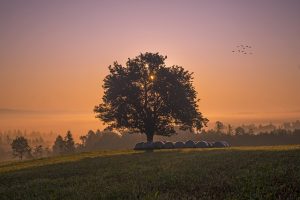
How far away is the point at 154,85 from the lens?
7419cm

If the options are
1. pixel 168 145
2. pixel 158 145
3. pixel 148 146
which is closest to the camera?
pixel 158 145

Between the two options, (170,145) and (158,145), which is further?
(170,145)

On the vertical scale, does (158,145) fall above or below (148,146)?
above

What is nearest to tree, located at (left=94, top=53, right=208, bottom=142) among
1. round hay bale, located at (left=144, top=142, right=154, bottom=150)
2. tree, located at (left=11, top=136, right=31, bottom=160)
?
round hay bale, located at (left=144, top=142, right=154, bottom=150)

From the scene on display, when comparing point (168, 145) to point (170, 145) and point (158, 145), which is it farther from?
point (158, 145)

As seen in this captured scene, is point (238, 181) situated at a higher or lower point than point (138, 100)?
lower

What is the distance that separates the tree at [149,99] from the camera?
240ft

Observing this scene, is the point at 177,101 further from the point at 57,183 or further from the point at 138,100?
the point at 57,183

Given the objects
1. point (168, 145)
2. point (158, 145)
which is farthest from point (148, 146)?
point (168, 145)

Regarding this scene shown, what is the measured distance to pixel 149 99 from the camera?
247ft

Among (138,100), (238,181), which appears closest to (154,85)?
(138,100)

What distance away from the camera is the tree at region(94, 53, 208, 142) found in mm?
73062

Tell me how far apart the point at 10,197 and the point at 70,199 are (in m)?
4.78

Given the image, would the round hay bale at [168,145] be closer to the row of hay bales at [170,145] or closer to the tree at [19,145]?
the row of hay bales at [170,145]
